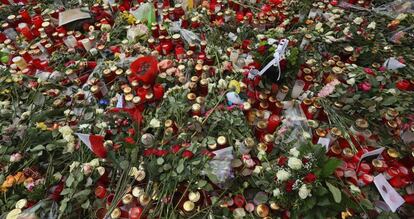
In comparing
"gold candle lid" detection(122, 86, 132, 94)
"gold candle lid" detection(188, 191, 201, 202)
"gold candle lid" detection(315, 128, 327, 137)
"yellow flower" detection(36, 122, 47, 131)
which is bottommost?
"yellow flower" detection(36, 122, 47, 131)

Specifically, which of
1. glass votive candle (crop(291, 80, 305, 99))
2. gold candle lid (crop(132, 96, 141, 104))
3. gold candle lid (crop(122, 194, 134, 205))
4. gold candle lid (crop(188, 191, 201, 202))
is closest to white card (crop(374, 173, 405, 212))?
glass votive candle (crop(291, 80, 305, 99))

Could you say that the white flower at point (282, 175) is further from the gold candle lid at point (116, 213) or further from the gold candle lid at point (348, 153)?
the gold candle lid at point (116, 213)

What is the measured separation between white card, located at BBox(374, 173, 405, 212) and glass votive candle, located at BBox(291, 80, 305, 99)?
485mm

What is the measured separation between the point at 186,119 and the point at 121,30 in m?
0.85

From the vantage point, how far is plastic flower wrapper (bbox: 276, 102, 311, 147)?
1.17m

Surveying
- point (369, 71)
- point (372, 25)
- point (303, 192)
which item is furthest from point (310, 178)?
point (372, 25)

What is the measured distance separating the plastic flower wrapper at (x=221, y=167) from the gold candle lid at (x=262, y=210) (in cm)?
14

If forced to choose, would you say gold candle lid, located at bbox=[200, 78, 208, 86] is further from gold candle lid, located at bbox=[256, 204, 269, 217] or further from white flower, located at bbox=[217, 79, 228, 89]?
gold candle lid, located at bbox=[256, 204, 269, 217]

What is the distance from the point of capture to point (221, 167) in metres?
1.05

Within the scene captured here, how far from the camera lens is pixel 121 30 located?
177 cm

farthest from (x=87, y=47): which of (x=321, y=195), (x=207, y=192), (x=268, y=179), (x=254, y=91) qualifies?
(x=321, y=195)

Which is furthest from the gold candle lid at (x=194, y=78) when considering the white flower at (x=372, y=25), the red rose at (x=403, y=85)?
the white flower at (x=372, y=25)

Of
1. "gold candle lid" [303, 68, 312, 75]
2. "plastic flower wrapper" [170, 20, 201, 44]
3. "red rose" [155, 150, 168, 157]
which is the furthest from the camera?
"plastic flower wrapper" [170, 20, 201, 44]

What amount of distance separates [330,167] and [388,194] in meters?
0.27
